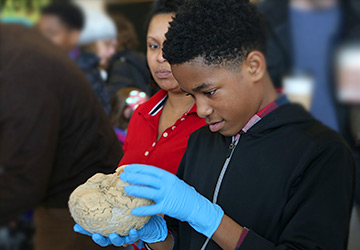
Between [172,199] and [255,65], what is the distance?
0.33m

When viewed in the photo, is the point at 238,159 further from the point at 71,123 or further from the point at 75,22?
the point at 75,22

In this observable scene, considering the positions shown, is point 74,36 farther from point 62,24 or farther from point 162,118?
point 162,118

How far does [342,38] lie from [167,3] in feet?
1.65

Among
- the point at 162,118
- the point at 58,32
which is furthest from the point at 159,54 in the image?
the point at 58,32

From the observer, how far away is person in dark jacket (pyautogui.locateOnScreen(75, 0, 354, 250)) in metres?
0.74

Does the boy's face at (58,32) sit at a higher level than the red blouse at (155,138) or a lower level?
higher

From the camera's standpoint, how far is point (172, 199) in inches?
31.0

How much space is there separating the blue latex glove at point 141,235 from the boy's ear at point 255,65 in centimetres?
43

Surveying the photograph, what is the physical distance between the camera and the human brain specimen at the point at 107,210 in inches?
33.5

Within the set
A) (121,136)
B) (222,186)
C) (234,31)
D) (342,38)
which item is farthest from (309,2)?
(121,136)

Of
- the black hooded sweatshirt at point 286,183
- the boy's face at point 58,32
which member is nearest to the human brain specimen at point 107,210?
the black hooded sweatshirt at point 286,183

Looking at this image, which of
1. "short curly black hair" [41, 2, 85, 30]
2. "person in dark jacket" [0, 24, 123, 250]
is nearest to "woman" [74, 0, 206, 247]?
"person in dark jacket" [0, 24, 123, 250]

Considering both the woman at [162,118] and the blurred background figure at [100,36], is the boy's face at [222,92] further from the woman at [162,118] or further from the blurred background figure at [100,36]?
the blurred background figure at [100,36]

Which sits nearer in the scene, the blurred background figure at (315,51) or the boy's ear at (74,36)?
the blurred background figure at (315,51)
